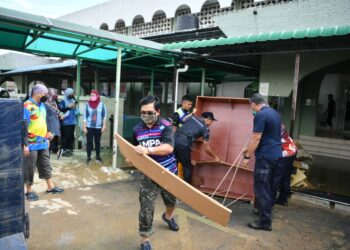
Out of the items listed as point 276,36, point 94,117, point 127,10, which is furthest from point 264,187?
point 127,10

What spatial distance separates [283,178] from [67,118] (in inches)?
209

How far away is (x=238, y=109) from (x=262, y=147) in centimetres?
141

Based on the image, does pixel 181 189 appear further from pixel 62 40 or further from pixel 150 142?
pixel 62 40

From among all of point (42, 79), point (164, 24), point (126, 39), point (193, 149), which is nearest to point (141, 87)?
point (164, 24)

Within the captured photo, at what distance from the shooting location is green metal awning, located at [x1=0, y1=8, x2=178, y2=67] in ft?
15.8

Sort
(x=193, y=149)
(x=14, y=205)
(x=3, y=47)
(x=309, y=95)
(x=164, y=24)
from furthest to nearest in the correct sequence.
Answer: (x=164, y=24)
(x=309, y=95)
(x=3, y=47)
(x=193, y=149)
(x=14, y=205)

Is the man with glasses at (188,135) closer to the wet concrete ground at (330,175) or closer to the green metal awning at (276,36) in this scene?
the green metal awning at (276,36)

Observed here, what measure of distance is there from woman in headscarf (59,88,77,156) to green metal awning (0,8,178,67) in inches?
43.8

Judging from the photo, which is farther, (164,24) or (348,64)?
(164,24)

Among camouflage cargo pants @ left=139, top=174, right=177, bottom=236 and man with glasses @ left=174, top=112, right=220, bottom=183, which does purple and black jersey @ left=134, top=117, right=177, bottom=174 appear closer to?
camouflage cargo pants @ left=139, top=174, right=177, bottom=236

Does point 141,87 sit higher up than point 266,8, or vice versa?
point 266,8

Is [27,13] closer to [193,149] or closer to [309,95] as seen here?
[193,149]

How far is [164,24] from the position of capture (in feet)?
42.4

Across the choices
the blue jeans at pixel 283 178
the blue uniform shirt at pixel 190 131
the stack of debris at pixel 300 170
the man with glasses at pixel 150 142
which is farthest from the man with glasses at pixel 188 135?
the stack of debris at pixel 300 170
